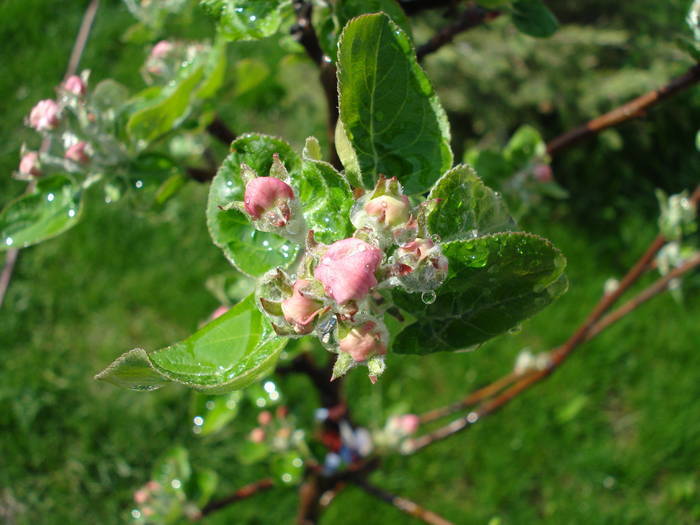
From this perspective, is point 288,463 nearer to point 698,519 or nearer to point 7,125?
point 698,519

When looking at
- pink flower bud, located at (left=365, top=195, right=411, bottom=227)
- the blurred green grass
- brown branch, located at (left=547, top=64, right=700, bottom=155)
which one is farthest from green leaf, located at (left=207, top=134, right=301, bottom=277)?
the blurred green grass

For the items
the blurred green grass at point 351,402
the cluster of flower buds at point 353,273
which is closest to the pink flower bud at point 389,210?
the cluster of flower buds at point 353,273

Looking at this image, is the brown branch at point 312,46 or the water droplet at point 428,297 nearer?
the water droplet at point 428,297

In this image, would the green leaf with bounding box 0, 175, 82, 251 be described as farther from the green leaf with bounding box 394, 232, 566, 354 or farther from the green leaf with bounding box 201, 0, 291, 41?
the green leaf with bounding box 394, 232, 566, 354

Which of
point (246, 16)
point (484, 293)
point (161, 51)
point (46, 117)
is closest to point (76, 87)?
point (46, 117)

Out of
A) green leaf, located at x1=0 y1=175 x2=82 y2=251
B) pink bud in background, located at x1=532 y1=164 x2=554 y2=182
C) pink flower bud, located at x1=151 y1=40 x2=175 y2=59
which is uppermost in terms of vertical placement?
pink flower bud, located at x1=151 y1=40 x2=175 y2=59

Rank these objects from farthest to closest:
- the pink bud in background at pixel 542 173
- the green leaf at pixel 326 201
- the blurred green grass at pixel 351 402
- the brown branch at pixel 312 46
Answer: the blurred green grass at pixel 351 402
the pink bud in background at pixel 542 173
the brown branch at pixel 312 46
the green leaf at pixel 326 201

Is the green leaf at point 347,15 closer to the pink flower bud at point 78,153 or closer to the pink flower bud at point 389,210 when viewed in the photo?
the pink flower bud at point 389,210
